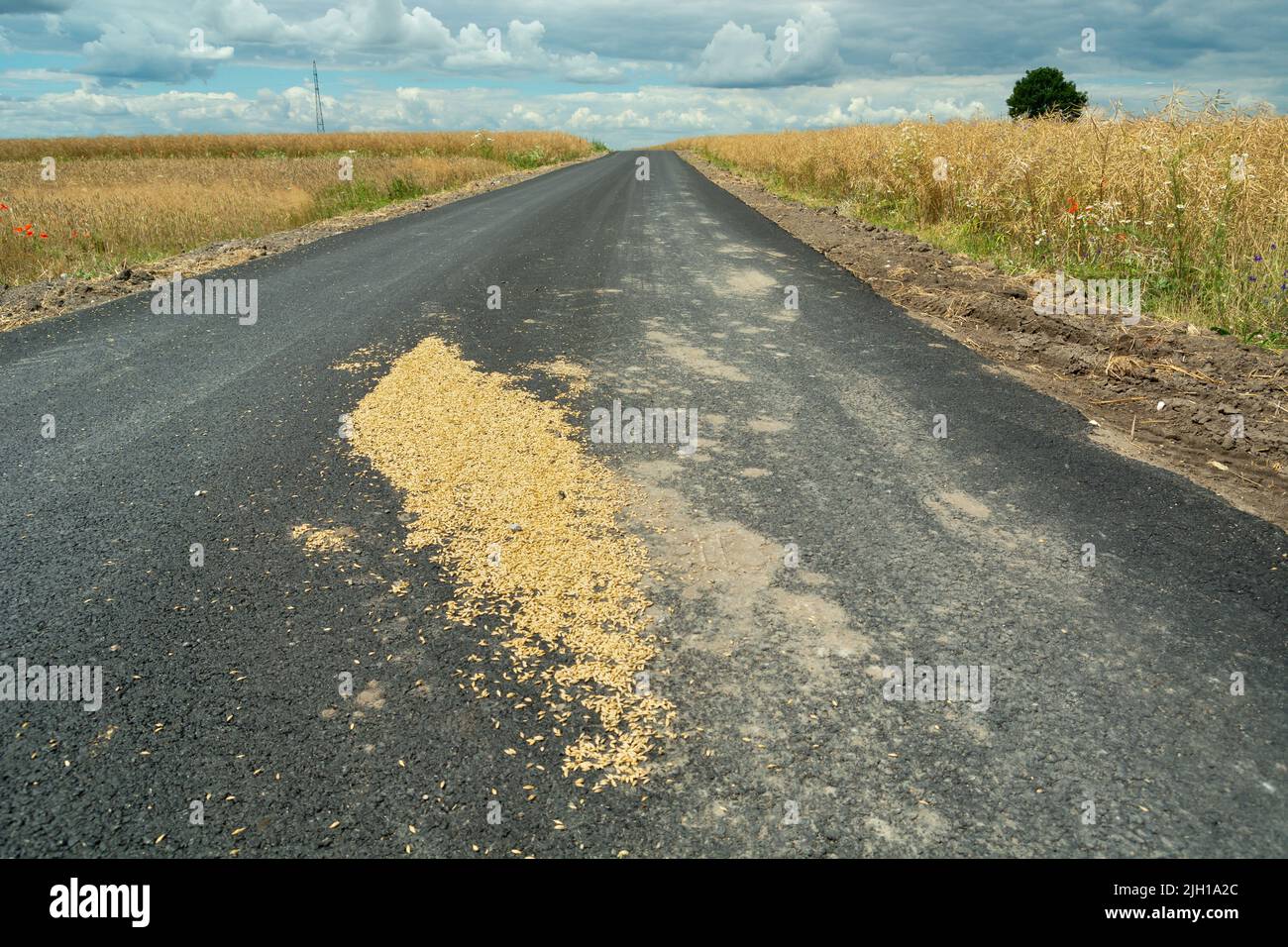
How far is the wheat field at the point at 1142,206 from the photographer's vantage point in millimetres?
7246

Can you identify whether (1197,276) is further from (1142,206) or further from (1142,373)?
(1142,373)

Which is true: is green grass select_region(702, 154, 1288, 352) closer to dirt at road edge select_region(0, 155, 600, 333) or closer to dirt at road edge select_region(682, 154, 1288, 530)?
dirt at road edge select_region(682, 154, 1288, 530)

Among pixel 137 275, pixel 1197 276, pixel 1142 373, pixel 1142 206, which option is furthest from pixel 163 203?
pixel 1197 276

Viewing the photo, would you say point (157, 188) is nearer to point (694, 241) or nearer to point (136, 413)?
point (694, 241)

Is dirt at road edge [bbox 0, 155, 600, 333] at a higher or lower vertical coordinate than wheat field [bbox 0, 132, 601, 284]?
lower

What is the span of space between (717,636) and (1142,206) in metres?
8.84

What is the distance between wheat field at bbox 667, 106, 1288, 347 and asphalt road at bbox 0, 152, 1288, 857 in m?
3.39

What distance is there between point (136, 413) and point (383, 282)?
468 centimetres

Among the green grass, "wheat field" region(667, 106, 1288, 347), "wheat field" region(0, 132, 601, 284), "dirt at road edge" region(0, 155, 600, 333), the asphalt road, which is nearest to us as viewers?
the asphalt road

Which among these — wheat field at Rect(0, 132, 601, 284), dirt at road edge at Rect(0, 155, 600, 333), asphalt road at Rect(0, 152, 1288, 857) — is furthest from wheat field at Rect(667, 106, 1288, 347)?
wheat field at Rect(0, 132, 601, 284)

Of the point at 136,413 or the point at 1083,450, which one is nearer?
the point at 1083,450

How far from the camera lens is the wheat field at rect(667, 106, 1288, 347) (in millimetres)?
7246

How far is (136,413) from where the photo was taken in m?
5.27
